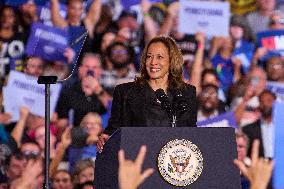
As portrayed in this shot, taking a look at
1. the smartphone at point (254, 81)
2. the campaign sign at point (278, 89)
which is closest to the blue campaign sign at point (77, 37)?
the smartphone at point (254, 81)

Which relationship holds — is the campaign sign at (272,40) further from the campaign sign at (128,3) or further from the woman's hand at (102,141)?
the woman's hand at (102,141)

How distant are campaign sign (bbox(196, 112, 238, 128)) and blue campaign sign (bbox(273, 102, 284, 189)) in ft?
1.11

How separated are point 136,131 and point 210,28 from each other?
3.50 m

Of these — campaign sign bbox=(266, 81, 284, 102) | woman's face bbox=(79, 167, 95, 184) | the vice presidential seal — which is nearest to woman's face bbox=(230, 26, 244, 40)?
campaign sign bbox=(266, 81, 284, 102)

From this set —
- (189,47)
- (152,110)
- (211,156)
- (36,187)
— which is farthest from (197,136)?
(189,47)

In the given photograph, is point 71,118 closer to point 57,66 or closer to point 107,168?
point 57,66

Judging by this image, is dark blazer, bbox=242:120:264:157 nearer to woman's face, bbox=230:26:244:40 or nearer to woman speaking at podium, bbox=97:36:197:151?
woman's face, bbox=230:26:244:40

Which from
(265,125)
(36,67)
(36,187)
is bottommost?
(36,187)

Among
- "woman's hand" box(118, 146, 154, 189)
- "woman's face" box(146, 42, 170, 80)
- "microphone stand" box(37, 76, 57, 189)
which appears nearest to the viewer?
"woman's hand" box(118, 146, 154, 189)

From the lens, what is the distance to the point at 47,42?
5621mm

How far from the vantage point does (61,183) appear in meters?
5.40

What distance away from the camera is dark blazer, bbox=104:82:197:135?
2930 mm

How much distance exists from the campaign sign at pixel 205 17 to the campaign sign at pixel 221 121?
68 cm

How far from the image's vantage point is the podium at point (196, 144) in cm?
265
